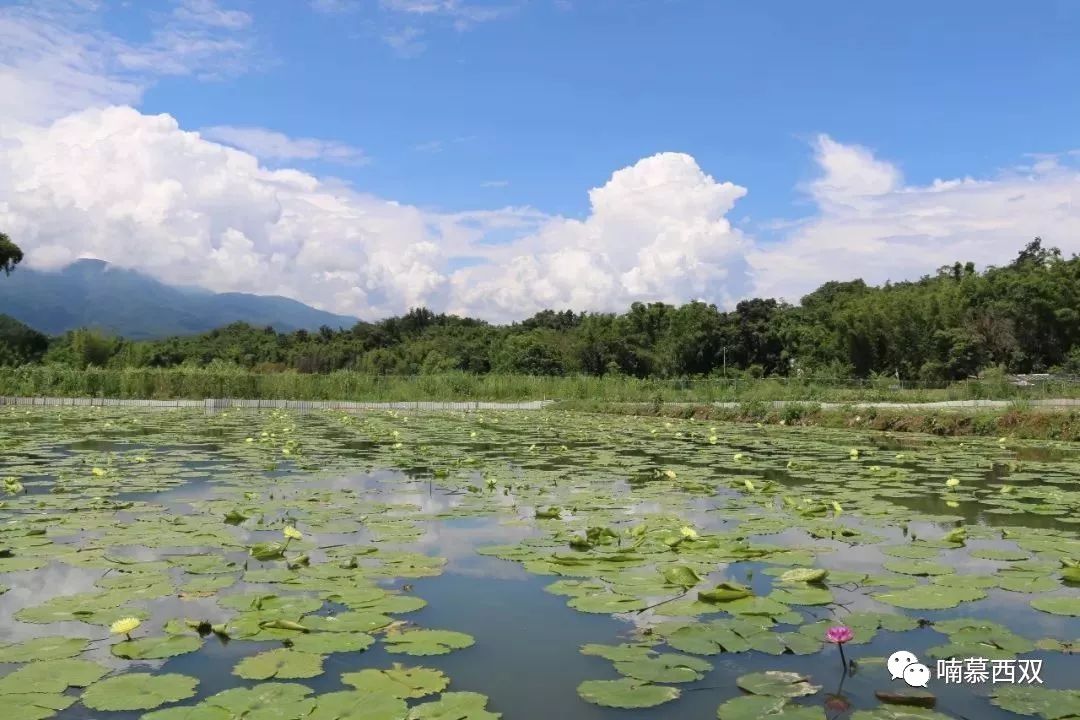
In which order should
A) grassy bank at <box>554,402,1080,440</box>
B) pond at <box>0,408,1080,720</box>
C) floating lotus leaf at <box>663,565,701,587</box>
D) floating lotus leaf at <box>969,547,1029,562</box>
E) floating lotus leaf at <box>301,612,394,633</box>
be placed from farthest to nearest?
grassy bank at <box>554,402,1080,440</box> < floating lotus leaf at <box>969,547,1029,562</box> < floating lotus leaf at <box>663,565,701,587</box> < floating lotus leaf at <box>301,612,394,633</box> < pond at <box>0,408,1080,720</box>

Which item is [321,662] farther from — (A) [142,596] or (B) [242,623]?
(A) [142,596]

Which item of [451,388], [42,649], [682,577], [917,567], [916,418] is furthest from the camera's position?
[451,388]

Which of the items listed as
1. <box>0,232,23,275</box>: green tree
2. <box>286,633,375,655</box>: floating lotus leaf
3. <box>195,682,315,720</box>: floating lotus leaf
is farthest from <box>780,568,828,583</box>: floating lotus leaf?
<box>0,232,23,275</box>: green tree

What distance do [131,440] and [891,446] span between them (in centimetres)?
1124

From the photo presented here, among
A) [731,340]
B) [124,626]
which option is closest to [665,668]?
[124,626]

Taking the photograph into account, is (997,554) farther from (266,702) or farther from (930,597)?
(266,702)

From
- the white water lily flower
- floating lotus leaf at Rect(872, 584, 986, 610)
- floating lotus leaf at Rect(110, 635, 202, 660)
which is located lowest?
floating lotus leaf at Rect(110, 635, 202, 660)

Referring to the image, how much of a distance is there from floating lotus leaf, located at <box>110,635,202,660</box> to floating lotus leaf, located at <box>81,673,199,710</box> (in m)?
0.18

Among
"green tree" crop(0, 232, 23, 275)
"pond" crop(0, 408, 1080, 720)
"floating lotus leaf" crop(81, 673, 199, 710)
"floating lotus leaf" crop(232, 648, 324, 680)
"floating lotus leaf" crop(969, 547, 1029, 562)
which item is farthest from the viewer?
"green tree" crop(0, 232, 23, 275)

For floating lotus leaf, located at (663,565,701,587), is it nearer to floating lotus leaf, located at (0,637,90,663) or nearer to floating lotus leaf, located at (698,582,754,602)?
floating lotus leaf, located at (698,582,754,602)

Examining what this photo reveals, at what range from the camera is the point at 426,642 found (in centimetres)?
285

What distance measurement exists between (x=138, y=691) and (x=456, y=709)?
1.03 metres

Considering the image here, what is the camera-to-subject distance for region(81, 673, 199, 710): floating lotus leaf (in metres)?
2.30

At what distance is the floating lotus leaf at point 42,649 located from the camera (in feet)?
8.71
